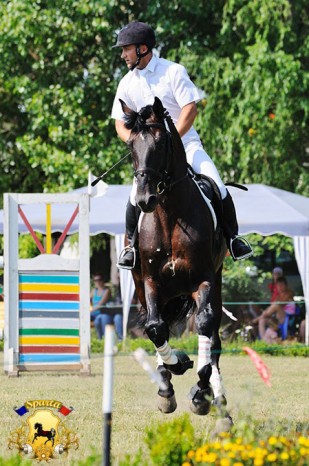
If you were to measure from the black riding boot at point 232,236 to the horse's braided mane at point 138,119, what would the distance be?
1.24 meters

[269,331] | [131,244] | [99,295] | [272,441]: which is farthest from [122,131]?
[99,295]

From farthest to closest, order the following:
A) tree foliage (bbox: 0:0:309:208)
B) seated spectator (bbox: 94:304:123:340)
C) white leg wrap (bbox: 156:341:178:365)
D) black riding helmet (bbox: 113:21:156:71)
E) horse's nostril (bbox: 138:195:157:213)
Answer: tree foliage (bbox: 0:0:309:208) < seated spectator (bbox: 94:304:123:340) < black riding helmet (bbox: 113:21:156:71) < white leg wrap (bbox: 156:341:178:365) < horse's nostril (bbox: 138:195:157:213)

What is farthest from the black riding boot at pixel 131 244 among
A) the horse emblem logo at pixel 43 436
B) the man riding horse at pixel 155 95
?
the horse emblem logo at pixel 43 436

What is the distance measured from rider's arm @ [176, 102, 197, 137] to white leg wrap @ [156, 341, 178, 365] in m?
1.65

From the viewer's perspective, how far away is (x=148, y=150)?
24.7 ft

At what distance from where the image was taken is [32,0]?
2289 centimetres

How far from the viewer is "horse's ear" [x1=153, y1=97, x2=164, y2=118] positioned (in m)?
7.66

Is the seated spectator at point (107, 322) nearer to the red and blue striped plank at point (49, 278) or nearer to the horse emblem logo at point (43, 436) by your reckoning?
the red and blue striped plank at point (49, 278)

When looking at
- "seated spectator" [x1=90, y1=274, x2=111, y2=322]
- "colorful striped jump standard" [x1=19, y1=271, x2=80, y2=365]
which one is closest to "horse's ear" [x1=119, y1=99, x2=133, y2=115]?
"colorful striped jump standard" [x1=19, y1=271, x2=80, y2=365]

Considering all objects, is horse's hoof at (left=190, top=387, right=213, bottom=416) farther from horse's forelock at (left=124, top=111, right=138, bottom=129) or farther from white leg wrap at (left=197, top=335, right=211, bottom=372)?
horse's forelock at (left=124, top=111, right=138, bottom=129)

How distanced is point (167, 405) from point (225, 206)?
167 cm

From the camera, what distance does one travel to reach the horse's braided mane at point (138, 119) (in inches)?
300

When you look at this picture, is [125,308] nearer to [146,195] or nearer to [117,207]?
[117,207]

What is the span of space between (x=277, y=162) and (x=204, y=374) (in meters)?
14.3
